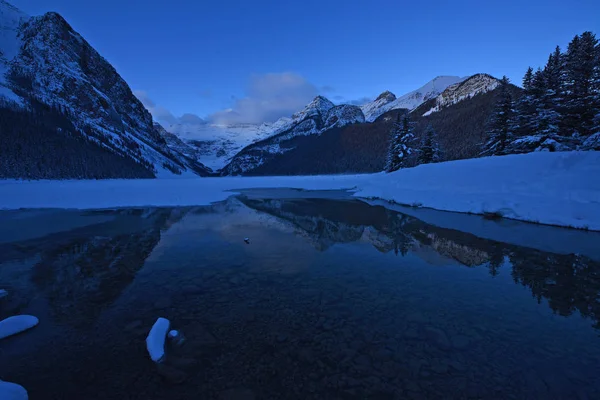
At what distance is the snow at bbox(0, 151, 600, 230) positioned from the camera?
1291 cm

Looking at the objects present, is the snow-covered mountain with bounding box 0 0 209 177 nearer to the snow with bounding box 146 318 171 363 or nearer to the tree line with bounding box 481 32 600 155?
the snow with bounding box 146 318 171 363

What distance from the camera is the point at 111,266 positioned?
849 cm

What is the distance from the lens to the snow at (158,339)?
4210 millimetres

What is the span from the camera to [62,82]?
14262cm

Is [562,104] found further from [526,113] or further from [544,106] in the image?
[526,113]

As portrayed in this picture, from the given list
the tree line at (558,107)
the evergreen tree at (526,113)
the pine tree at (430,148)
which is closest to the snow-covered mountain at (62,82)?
the pine tree at (430,148)

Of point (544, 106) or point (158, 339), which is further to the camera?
point (544, 106)

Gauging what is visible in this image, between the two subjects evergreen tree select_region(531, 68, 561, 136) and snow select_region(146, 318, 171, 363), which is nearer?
snow select_region(146, 318, 171, 363)

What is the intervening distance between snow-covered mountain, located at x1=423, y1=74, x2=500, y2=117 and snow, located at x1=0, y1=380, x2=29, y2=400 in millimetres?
158154

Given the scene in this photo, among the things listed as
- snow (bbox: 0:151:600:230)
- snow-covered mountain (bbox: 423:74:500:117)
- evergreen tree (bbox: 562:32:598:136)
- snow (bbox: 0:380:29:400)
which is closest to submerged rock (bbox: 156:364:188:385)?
snow (bbox: 0:380:29:400)

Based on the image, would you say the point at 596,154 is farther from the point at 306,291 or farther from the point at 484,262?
the point at 306,291

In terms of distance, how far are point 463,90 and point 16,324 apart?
179 m

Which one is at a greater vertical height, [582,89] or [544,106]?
[582,89]

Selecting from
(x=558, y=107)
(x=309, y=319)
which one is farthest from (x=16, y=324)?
(x=558, y=107)
